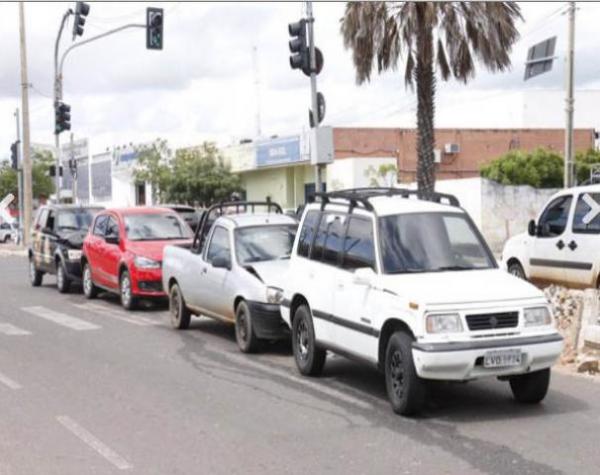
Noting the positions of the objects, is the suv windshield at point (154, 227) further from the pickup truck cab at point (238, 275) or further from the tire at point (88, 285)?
the pickup truck cab at point (238, 275)

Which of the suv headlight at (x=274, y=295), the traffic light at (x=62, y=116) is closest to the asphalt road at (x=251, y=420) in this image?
the suv headlight at (x=274, y=295)

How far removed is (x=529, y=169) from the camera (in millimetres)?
41062

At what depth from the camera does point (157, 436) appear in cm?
797

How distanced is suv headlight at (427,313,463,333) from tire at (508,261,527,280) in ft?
27.3

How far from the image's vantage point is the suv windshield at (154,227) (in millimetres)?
18156

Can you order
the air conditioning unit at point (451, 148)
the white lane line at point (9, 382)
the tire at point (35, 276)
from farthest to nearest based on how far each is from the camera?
1. the air conditioning unit at point (451, 148)
2. the tire at point (35, 276)
3. the white lane line at point (9, 382)

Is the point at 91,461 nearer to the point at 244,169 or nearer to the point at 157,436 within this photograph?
the point at 157,436

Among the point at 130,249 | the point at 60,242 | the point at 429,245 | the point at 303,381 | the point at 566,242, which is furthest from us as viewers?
the point at 60,242

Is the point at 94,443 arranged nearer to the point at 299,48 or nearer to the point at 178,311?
the point at 178,311

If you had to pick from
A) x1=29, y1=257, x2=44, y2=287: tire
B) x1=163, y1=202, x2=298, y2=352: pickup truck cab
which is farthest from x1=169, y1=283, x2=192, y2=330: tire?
x1=29, y1=257, x2=44, y2=287: tire

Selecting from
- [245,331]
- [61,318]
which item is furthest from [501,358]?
[61,318]

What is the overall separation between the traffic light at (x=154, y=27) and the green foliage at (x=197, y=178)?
23.3 m

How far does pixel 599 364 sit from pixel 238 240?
513cm

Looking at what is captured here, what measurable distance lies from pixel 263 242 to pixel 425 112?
10.2 meters
